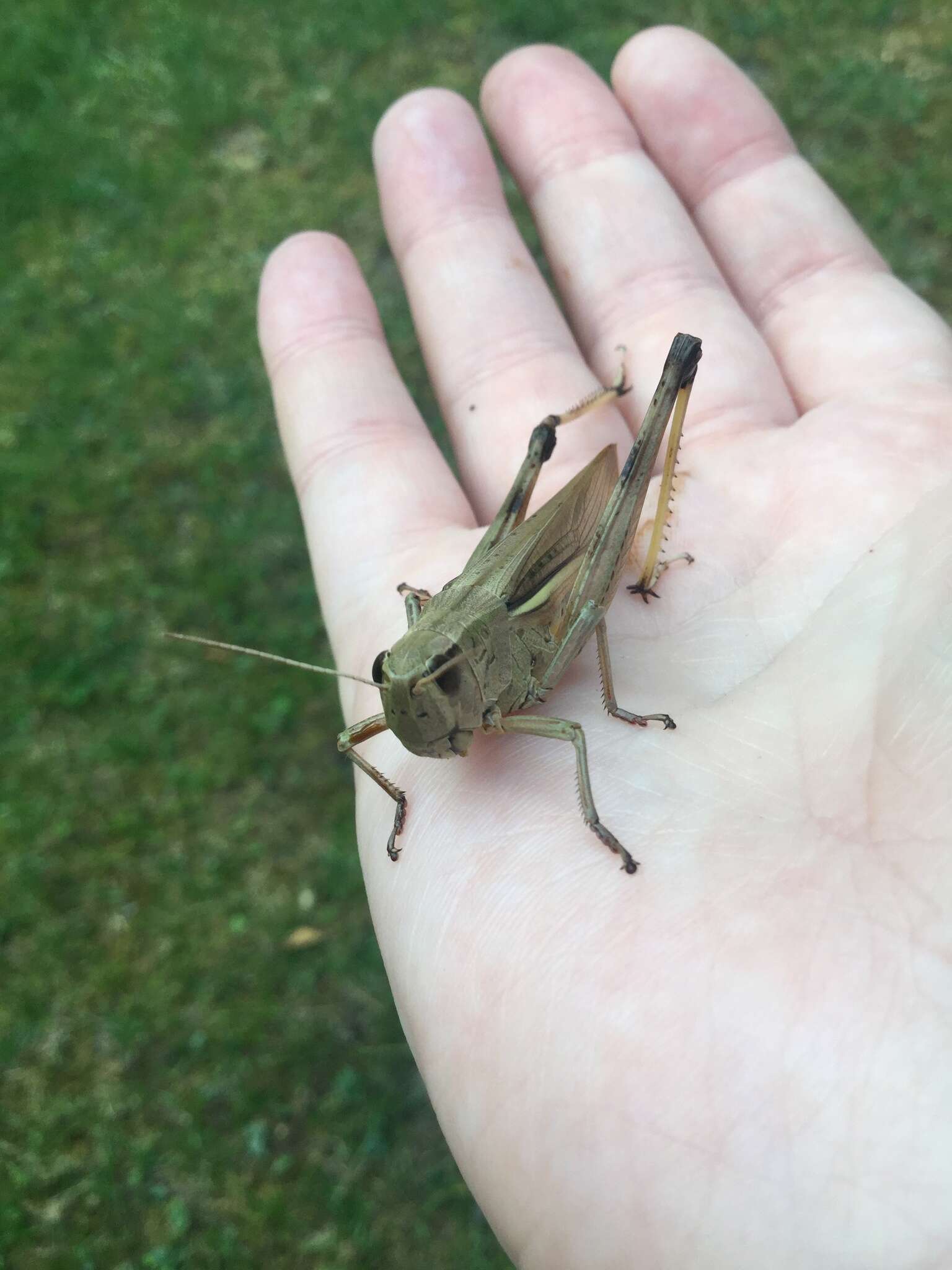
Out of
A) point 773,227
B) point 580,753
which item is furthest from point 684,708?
point 773,227

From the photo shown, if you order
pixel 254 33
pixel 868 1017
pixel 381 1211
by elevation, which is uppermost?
pixel 254 33

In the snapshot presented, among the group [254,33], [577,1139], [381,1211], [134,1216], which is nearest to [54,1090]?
[134,1216]

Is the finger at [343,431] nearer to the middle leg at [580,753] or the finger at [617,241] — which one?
the finger at [617,241]

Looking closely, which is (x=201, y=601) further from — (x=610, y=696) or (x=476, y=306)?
(x=610, y=696)

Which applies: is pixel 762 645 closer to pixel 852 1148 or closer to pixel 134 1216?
pixel 852 1148

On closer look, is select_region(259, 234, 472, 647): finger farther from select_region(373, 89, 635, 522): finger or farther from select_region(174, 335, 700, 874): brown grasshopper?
select_region(174, 335, 700, 874): brown grasshopper

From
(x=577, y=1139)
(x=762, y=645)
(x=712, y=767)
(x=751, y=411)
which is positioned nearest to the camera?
(x=577, y=1139)

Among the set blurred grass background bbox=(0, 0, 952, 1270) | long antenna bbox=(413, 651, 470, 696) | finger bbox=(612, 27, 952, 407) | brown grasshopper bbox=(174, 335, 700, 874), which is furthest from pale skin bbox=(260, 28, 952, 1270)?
blurred grass background bbox=(0, 0, 952, 1270)
